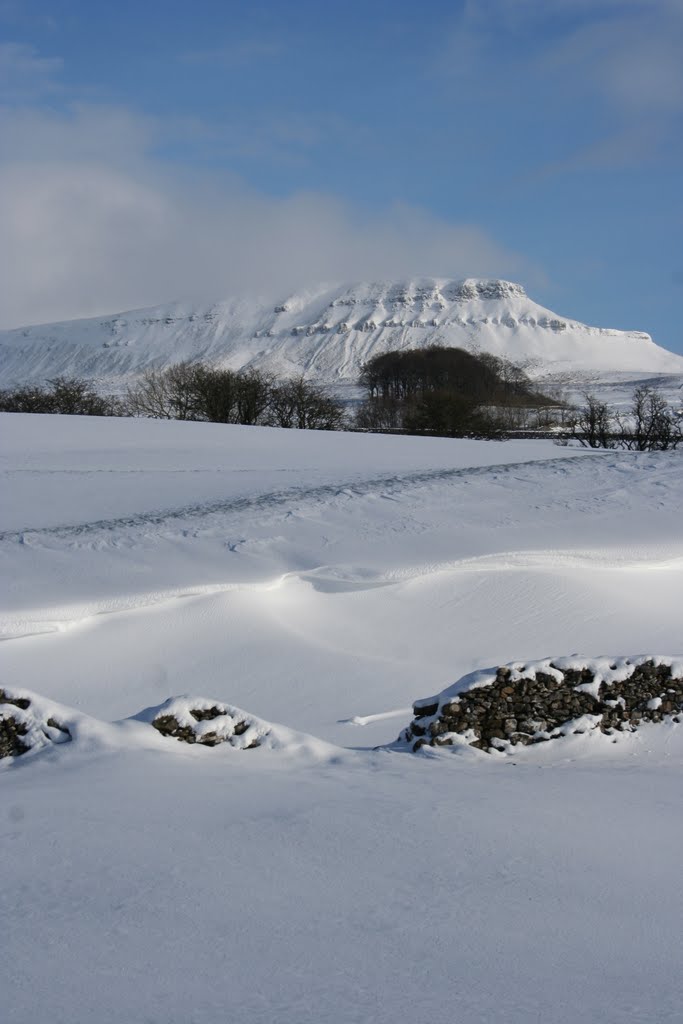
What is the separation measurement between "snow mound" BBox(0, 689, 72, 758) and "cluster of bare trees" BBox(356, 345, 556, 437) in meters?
38.5

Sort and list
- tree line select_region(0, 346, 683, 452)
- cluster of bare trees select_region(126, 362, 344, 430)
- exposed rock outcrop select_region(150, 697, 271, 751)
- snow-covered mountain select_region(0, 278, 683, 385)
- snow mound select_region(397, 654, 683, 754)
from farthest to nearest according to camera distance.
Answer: snow-covered mountain select_region(0, 278, 683, 385), cluster of bare trees select_region(126, 362, 344, 430), tree line select_region(0, 346, 683, 452), snow mound select_region(397, 654, 683, 754), exposed rock outcrop select_region(150, 697, 271, 751)

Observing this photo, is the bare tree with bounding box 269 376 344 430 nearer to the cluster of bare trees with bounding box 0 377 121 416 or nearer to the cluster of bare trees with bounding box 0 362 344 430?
the cluster of bare trees with bounding box 0 362 344 430

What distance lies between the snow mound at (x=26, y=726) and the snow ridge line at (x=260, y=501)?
23.3 feet

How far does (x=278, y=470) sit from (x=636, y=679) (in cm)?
1389

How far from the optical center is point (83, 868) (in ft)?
12.2

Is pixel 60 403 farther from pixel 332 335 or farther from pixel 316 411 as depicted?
pixel 332 335

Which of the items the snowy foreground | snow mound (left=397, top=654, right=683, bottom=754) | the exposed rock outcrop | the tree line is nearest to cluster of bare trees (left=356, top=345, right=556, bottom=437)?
the tree line

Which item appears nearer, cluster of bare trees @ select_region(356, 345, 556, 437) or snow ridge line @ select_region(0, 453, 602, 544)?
snow ridge line @ select_region(0, 453, 602, 544)

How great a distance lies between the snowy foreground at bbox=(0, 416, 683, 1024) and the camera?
2857 mm

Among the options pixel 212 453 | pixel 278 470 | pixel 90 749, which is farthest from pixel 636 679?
pixel 212 453

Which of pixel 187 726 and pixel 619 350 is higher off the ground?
pixel 619 350

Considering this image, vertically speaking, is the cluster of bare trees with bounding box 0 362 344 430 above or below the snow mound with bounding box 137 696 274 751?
above

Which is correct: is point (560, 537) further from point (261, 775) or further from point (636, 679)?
point (261, 775)

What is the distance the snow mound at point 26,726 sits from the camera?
534 cm
